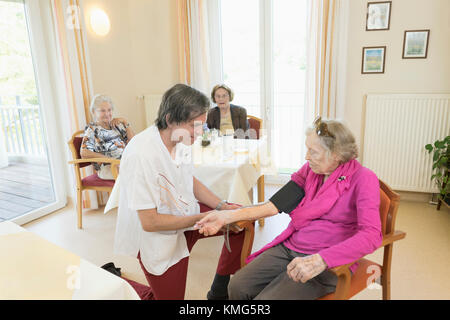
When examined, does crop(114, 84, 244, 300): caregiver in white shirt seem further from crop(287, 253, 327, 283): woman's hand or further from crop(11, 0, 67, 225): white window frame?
crop(11, 0, 67, 225): white window frame

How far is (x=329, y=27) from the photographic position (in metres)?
3.26

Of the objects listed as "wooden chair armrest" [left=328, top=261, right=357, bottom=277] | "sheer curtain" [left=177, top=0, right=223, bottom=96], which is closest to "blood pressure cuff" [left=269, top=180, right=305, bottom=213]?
"wooden chair armrest" [left=328, top=261, right=357, bottom=277]

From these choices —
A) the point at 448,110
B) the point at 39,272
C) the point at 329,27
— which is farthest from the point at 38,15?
the point at 448,110

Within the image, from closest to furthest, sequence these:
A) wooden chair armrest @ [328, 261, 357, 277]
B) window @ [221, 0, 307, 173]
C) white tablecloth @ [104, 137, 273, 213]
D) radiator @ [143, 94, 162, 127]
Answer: wooden chair armrest @ [328, 261, 357, 277]
white tablecloth @ [104, 137, 273, 213]
window @ [221, 0, 307, 173]
radiator @ [143, 94, 162, 127]

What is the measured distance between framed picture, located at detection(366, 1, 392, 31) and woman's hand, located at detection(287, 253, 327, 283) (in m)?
2.69

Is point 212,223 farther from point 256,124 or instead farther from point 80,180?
point 256,124

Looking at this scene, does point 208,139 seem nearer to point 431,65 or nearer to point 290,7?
point 290,7

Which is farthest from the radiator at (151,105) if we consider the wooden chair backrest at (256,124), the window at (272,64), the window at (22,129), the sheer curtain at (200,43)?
the wooden chair backrest at (256,124)

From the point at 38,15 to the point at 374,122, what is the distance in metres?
3.34

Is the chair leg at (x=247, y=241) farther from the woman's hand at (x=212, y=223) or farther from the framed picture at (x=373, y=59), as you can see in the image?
the framed picture at (x=373, y=59)

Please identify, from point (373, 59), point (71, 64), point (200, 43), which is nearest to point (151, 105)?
point (200, 43)

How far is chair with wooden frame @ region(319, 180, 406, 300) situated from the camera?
4.35ft
